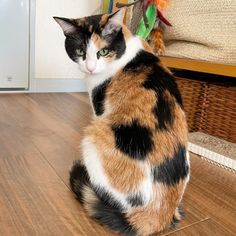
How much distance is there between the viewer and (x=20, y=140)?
118 centimetres

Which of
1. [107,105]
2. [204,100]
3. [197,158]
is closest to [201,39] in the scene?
[204,100]

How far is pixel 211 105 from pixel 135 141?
31.0 inches

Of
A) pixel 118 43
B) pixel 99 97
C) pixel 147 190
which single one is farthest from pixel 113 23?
pixel 147 190

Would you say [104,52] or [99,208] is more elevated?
[104,52]

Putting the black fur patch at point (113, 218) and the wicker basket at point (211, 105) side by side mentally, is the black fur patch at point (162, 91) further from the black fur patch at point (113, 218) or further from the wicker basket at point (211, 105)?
the wicker basket at point (211, 105)

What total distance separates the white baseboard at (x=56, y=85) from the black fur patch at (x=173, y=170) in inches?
62.5

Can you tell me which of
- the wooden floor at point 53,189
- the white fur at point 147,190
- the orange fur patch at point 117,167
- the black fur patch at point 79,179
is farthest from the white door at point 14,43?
the white fur at point 147,190

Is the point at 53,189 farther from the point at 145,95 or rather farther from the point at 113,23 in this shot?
the point at 113,23

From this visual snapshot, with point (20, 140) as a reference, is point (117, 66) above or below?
above

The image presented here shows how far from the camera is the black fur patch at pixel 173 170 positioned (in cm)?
64

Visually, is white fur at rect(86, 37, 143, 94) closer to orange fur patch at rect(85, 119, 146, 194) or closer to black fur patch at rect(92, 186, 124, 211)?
orange fur patch at rect(85, 119, 146, 194)

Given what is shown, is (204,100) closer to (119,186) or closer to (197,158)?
(197,158)

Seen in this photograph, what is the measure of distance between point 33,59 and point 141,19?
97cm

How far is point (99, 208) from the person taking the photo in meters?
0.67
